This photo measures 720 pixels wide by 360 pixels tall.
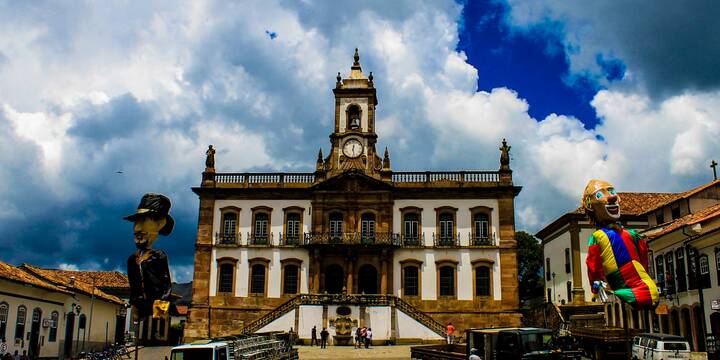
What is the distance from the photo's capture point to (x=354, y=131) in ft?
135

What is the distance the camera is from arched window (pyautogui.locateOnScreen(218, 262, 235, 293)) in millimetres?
39500

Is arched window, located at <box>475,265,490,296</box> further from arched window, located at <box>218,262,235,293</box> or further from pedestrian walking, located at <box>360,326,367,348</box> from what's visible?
arched window, located at <box>218,262,235,293</box>

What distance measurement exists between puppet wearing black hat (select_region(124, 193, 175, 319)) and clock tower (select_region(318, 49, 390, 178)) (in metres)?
27.5

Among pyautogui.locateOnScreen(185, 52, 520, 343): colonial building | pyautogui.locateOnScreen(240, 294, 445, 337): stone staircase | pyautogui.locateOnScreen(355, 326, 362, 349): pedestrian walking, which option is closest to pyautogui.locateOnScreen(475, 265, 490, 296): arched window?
pyautogui.locateOnScreen(185, 52, 520, 343): colonial building

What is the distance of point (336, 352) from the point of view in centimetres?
3000

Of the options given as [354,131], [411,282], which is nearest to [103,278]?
[354,131]

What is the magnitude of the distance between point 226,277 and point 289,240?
4.30 m

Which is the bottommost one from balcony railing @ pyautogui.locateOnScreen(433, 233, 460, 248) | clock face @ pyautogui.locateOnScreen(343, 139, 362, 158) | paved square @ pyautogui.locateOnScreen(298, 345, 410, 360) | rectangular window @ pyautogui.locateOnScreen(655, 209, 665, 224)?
paved square @ pyautogui.locateOnScreen(298, 345, 410, 360)

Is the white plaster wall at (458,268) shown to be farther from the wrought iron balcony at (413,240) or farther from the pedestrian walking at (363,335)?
the pedestrian walking at (363,335)

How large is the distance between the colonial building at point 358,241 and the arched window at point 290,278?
6 cm

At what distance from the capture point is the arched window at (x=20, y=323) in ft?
89.2

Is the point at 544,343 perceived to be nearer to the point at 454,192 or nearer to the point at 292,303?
the point at 292,303

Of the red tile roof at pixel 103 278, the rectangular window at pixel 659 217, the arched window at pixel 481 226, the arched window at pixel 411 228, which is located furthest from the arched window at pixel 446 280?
the red tile roof at pixel 103 278

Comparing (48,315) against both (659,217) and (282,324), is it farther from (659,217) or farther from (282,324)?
(659,217)
